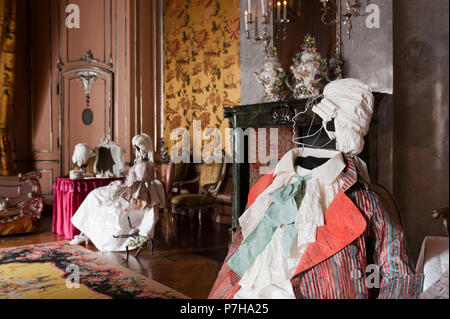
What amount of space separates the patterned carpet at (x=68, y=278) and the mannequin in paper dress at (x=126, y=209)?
0.29 meters

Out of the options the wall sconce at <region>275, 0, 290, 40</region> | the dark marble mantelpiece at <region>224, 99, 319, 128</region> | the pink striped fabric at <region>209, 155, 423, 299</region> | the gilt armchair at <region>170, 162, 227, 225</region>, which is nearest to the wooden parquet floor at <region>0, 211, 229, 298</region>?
the gilt armchair at <region>170, 162, 227, 225</region>

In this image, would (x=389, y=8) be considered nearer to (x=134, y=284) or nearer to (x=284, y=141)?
(x=284, y=141)

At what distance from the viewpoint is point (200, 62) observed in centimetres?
634

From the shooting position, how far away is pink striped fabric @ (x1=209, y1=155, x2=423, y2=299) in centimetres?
138

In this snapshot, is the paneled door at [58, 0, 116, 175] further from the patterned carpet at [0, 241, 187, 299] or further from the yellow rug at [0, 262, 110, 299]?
the yellow rug at [0, 262, 110, 299]

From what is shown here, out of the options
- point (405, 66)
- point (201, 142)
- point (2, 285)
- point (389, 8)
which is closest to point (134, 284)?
→ point (2, 285)

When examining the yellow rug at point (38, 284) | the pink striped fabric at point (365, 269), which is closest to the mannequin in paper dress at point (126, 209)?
the yellow rug at point (38, 284)

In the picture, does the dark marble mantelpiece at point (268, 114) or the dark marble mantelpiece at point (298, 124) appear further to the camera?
the dark marble mantelpiece at point (268, 114)

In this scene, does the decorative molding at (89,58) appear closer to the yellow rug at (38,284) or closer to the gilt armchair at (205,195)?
the gilt armchair at (205,195)

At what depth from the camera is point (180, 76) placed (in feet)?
22.1

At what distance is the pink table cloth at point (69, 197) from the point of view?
4.84 metres

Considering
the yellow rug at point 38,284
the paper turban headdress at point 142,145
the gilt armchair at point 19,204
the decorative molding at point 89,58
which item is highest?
the decorative molding at point 89,58

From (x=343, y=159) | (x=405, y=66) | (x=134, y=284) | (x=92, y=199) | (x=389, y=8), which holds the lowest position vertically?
(x=134, y=284)
